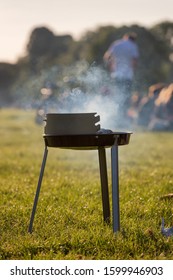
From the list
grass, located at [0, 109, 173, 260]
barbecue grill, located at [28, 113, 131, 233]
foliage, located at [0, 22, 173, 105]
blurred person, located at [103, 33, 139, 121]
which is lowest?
grass, located at [0, 109, 173, 260]

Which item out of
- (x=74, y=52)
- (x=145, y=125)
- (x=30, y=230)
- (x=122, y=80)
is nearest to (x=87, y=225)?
(x=30, y=230)

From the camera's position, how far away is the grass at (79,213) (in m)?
5.30

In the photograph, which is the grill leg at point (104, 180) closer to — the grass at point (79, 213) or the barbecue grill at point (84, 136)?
the grass at point (79, 213)

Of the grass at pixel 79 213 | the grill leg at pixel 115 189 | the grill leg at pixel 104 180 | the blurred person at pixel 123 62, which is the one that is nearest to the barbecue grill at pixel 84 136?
the grill leg at pixel 115 189

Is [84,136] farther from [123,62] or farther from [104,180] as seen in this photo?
[123,62]

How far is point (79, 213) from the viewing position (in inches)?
265

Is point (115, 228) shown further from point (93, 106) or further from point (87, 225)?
point (93, 106)

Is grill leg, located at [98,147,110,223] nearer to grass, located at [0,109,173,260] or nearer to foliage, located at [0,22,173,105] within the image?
grass, located at [0,109,173,260]

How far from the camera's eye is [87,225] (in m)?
6.10

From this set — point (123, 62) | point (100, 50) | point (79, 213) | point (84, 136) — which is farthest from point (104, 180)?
point (100, 50)

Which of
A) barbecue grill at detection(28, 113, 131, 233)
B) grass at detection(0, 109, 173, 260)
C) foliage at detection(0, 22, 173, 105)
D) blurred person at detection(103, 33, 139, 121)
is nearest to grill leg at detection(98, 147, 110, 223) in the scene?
grass at detection(0, 109, 173, 260)

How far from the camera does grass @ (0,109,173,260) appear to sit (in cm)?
530

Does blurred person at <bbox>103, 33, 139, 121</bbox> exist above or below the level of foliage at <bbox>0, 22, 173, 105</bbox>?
below
